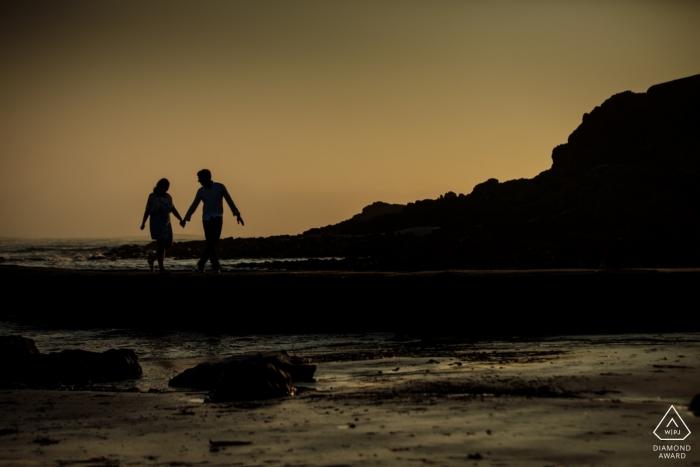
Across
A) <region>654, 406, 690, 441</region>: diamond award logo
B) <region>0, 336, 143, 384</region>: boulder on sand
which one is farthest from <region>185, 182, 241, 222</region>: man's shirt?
<region>654, 406, 690, 441</region>: diamond award logo

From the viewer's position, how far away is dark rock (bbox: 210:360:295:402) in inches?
297

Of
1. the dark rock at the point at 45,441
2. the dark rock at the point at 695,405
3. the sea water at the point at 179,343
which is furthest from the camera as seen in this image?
the sea water at the point at 179,343

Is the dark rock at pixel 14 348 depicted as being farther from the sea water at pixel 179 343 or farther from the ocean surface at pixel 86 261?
the ocean surface at pixel 86 261

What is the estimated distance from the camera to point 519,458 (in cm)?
510

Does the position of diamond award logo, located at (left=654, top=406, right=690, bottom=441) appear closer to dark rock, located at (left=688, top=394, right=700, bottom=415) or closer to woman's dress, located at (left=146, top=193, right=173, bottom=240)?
dark rock, located at (left=688, top=394, right=700, bottom=415)

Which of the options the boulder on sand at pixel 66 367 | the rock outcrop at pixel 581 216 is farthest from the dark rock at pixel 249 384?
the rock outcrop at pixel 581 216

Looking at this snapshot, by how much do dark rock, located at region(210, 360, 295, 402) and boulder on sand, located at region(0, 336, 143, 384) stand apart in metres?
2.00

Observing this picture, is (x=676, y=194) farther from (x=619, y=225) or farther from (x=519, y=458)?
(x=519, y=458)

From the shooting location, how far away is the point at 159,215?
16.3 metres

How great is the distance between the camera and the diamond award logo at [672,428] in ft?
18.0

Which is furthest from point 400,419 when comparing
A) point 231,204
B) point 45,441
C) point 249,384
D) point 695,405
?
point 231,204

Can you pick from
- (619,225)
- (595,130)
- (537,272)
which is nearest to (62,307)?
(537,272)

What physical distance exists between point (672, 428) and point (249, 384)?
3.64 metres

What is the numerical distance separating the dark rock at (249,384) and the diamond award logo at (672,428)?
3332 millimetres
